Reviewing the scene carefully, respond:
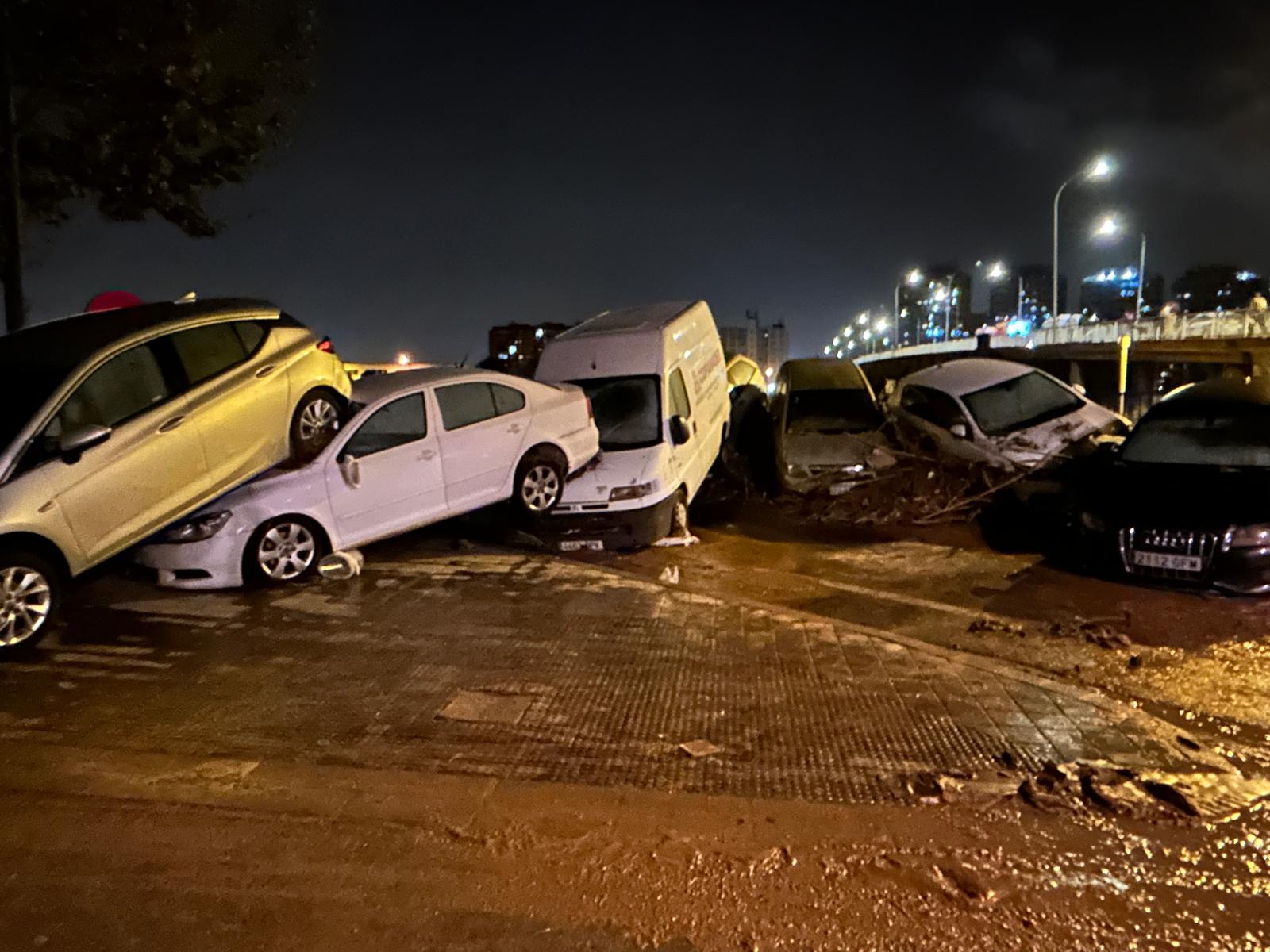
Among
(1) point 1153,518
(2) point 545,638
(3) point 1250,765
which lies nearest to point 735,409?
(1) point 1153,518

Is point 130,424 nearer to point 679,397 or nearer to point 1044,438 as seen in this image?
point 679,397

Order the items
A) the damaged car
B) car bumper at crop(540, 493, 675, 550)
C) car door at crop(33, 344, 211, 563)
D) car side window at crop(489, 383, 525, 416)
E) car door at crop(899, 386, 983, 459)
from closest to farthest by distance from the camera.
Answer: car door at crop(33, 344, 211, 563) < car side window at crop(489, 383, 525, 416) < car bumper at crop(540, 493, 675, 550) < car door at crop(899, 386, 983, 459) < the damaged car

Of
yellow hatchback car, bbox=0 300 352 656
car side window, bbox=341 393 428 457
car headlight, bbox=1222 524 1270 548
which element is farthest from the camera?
car side window, bbox=341 393 428 457

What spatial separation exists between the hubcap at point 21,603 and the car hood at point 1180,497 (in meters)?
7.86

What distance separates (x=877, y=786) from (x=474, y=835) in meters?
1.83

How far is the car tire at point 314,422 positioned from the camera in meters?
8.09

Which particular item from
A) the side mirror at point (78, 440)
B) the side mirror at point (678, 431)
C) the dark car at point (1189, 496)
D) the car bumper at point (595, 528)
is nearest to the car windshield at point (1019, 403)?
the dark car at point (1189, 496)

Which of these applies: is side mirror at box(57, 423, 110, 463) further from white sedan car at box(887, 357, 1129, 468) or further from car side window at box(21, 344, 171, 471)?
white sedan car at box(887, 357, 1129, 468)

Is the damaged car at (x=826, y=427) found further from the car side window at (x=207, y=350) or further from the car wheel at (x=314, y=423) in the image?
the car side window at (x=207, y=350)

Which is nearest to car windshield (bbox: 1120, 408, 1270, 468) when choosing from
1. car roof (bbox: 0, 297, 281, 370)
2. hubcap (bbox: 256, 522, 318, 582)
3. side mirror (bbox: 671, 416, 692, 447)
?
side mirror (bbox: 671, 416, 692, 447)

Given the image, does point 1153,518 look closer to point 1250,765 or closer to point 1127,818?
point 1250,765

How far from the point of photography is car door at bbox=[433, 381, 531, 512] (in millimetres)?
8617

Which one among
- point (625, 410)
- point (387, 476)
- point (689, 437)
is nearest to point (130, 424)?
point (387, 476)

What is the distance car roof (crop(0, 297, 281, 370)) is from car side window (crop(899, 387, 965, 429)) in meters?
8.49
